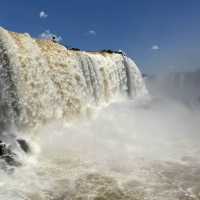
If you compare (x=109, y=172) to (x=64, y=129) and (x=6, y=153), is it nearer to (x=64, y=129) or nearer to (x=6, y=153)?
(x=6, y=153)

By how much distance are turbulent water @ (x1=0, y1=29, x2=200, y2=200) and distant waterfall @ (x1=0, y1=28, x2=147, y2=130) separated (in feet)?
0.13

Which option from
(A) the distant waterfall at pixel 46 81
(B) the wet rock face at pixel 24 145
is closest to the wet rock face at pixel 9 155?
(B) the wet rock face at pixel 24 145

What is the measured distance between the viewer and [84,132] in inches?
719

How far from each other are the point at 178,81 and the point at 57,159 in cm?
3123

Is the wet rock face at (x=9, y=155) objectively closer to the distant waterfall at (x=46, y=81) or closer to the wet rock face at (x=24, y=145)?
the wet rock face at (x=24, y=145)

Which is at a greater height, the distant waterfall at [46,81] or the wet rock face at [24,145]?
the distant waterfall at [46,81]

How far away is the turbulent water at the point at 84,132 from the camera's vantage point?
11.4 metres

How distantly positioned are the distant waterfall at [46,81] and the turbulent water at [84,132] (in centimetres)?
4

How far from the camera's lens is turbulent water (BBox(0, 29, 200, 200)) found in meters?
11.4

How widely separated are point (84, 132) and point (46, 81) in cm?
293

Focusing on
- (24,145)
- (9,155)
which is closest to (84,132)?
(24,145)

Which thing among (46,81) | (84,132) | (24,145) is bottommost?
(24,145)


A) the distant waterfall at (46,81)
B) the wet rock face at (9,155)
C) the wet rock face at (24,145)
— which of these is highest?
the distant waterfall at (46,81)

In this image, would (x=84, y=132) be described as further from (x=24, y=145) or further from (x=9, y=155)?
(x=9, y=155)
